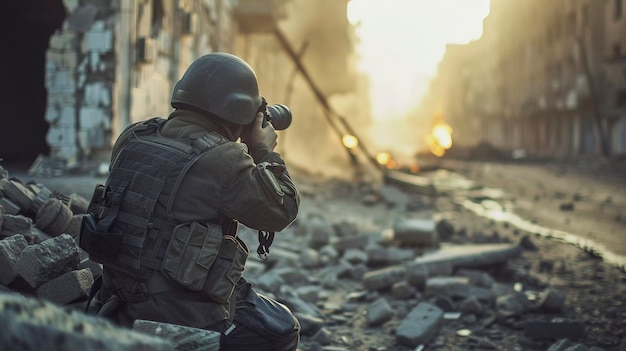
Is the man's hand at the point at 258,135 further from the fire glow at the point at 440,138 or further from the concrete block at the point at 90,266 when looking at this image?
the fire glow at the point at 440,138

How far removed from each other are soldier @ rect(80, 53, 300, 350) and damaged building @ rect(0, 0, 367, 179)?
544 cm

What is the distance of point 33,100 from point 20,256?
29.2 ft

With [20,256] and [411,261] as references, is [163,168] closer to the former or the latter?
[20,256]

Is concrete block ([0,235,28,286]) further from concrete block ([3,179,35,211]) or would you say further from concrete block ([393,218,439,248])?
concrete block ([393,218,439,248])

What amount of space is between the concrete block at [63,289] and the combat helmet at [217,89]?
108cm

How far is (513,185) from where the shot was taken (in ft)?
54.7

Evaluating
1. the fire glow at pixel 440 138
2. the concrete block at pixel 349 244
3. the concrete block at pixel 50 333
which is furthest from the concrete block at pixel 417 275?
the fire glow at pixel 440 138

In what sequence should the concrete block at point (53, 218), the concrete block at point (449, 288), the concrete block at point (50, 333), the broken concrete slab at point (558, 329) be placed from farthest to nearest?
the concrete block at point (449, 288)
the broken concrete slab at point (558, 329)
the concrete block at point (53, 218)
the concrete block at point (50, 333)

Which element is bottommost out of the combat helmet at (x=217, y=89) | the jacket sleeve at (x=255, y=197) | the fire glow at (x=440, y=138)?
the fire glow at (x=440, y=138)

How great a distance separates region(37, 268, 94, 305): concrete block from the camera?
313cm

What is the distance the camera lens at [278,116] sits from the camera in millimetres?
3158

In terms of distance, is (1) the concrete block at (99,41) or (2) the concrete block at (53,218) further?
(1) the concrete block at (99,41)

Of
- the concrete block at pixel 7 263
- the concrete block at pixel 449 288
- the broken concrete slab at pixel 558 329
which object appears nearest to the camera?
the concrete block at pixel 7 263

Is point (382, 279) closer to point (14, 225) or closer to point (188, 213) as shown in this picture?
point (14, 225)
